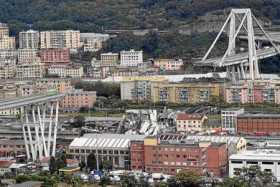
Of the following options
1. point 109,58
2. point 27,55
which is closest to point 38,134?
point 109,58

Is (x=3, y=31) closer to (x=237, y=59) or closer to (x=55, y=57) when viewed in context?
(x=55, y=57)

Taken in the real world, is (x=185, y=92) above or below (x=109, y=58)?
below

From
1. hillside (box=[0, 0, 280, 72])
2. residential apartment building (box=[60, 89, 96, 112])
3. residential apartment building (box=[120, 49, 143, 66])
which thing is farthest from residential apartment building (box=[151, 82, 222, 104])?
residential apartment building (box=[120, 49, 143, 66])

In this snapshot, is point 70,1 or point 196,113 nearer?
point 196,113

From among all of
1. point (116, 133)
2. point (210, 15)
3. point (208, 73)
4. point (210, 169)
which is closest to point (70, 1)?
point (210, 15)

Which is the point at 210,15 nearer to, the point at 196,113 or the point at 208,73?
the point at 208,73

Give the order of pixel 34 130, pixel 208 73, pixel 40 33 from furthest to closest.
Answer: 1. pixel 40 33
2. pixel 208 73
3. pixel 34 130
